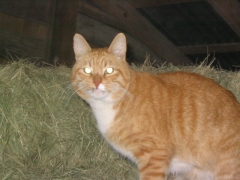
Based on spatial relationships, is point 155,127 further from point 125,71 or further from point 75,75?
point 75,75

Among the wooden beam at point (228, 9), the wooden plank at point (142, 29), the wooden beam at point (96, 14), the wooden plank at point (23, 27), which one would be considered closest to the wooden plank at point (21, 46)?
the wooden plank at point (23, 27)

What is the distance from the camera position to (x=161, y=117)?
11.0 ft

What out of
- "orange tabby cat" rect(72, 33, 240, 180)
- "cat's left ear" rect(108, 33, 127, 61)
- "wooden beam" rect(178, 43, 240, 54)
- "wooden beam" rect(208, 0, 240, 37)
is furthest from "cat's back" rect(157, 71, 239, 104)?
"wooden beam" rect(178, 43, 240, 54)

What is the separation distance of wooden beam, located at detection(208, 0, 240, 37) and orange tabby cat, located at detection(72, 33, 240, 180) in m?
1.38

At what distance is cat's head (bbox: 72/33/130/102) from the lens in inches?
132

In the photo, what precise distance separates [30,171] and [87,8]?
234 cm

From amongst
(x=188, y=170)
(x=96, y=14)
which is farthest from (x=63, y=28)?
(x=188, y=170)

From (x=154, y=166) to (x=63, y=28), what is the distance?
2530 millimetres

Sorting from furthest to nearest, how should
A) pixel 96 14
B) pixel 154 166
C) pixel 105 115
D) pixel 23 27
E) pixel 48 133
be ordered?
pixel 96 14 → pixel 23 27 → pixel 48 133 → pixel 105 115 → pixel 154 166

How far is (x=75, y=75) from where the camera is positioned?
355cm

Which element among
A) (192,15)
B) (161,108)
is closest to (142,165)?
(161,108)

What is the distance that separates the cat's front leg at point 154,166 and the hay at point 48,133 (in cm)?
75

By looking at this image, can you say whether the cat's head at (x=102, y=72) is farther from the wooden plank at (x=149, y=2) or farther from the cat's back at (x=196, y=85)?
the wooden plank at (x=149, y=2)

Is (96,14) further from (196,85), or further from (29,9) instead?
(196,85)
